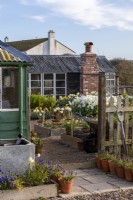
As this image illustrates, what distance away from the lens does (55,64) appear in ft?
80.1

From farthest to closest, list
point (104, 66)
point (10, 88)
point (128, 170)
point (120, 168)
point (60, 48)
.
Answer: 1. point (60, 48)
2. point (104, 66)
3. point (10, 88)
4. point (120, 168)
5. point (128, 170)

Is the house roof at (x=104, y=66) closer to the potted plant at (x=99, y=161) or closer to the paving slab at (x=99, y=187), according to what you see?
the potted plant at (x=99, y=161)

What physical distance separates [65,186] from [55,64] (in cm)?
1763

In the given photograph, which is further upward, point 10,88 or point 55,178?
point 10,88

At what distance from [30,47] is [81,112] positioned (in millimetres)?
20319

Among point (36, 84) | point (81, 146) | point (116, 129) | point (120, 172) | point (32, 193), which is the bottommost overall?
point (32, 193)

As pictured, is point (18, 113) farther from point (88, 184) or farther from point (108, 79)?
point (108, 79)

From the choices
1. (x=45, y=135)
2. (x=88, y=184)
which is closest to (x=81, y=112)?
(x=45, y=135)

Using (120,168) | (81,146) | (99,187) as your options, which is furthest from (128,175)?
(81,146)

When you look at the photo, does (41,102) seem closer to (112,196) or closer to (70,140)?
(70,140)

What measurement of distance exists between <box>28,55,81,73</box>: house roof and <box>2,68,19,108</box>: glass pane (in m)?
13.1

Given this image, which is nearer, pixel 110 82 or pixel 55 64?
pixel 55 64

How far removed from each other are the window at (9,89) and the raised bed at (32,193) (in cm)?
334

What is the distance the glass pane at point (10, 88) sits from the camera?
9.93 metres
